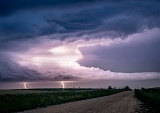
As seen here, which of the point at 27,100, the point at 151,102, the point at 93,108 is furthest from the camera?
the point at 27,100

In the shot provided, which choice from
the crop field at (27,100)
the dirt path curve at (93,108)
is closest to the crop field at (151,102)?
the dirt path curve at (93,108)

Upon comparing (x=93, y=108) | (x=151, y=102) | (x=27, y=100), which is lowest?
(x=93, y=108)

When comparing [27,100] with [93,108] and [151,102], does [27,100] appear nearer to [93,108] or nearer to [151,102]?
[93,108]

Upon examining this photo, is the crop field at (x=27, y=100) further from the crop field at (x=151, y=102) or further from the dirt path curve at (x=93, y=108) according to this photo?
the crop field at (x=151, y=102)

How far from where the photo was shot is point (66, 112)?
3600cm

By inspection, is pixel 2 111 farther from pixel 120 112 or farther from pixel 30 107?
pixel 120 112

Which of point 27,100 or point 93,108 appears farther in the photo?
point 27,100

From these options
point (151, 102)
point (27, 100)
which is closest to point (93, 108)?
point (151, 102)

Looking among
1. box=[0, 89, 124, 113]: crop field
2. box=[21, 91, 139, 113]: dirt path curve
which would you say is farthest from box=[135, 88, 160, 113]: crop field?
box=[0, 89, 124, 113]: crop field

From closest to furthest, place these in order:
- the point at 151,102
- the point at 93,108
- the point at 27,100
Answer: the point at 93,108 → the point at 151,102 → the point at 27,100

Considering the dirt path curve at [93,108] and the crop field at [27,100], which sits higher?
the crop field at [27,100]

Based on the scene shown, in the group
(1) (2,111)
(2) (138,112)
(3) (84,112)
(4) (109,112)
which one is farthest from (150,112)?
(1) (2,111)

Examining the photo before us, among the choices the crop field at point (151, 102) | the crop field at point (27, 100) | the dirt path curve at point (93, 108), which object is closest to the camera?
the crop field at point (151, 102)

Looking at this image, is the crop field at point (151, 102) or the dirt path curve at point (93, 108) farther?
the dirt path curve at point (93, 108)
